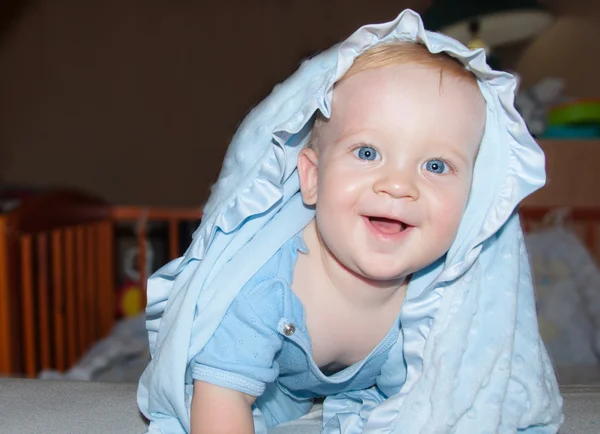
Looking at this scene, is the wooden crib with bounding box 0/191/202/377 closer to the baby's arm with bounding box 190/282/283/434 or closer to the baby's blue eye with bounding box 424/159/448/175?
the baby's arm with bounding box 190/282/283/434

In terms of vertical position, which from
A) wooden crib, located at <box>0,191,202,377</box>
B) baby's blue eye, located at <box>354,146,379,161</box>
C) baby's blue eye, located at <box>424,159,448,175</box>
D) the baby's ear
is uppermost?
baby's blue eye, located at <box>354,146,379,161</box>

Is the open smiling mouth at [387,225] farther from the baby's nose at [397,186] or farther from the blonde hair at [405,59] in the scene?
the blonde hair at [405,59]

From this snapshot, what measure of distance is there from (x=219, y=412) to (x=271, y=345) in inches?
3.1

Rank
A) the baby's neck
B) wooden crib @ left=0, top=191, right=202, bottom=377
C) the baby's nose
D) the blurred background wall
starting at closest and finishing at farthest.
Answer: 1. the baby's nose
2. the baby's neck
3. wooden crib @ left=0, top=191, right=202, bottom=377
4. the blurred background wall

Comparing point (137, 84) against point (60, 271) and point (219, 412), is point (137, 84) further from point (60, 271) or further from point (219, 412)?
point (219, 412)

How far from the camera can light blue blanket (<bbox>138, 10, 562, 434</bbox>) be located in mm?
614

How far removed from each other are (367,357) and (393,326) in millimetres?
44

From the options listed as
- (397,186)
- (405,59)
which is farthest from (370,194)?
(405,59)

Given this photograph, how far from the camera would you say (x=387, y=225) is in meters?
0.58

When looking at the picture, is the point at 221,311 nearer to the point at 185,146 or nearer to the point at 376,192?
the point at 376,192

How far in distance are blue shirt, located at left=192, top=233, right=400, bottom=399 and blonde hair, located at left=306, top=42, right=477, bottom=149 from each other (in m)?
0.20

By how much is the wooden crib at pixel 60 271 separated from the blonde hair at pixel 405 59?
0.87 metres

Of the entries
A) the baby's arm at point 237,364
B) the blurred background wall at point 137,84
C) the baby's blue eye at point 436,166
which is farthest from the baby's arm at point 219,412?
the blurred background wall at point 137,84

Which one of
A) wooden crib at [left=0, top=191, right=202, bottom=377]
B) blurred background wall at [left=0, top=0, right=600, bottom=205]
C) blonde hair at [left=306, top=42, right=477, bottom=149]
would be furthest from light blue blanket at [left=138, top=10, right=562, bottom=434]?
blurred background wall at [left=0, top=0, right=600, bottom=205]
